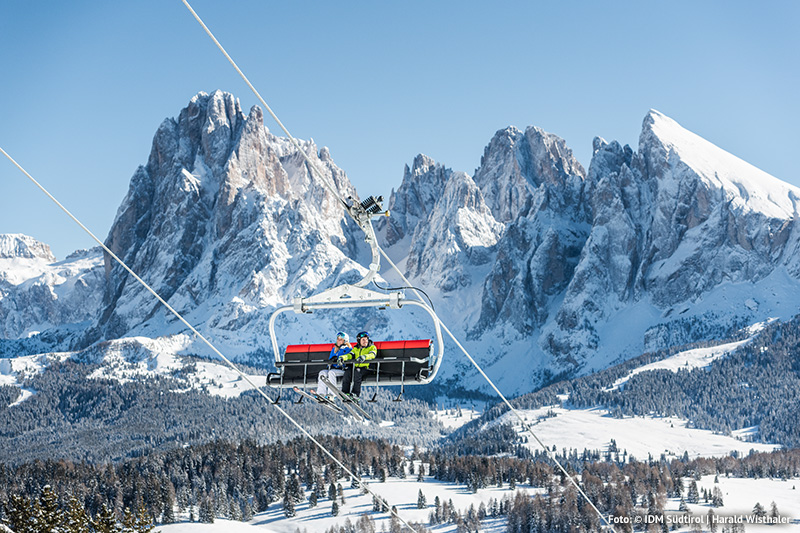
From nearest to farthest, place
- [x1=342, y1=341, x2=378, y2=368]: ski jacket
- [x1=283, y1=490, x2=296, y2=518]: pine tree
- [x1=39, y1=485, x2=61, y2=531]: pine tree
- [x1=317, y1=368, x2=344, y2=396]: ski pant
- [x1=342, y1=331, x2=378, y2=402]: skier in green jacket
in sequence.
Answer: [x1=317, y1=368, x2=344, y2=396]: ski pant → [x1=342, y1=331, x2=378, y2=402]: skier in green jacket → [x1=342, y1=341, x2=378, y2=368]: ski jacket → [x1=39, y1=485, x2=61, y2=531]: pine tree → [x1=283, y1=490, x2=296, y2=518]: pine tree

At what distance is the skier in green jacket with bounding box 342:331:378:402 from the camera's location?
34.5m

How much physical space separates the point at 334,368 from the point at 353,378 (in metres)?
0.85

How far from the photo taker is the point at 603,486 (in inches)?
6767

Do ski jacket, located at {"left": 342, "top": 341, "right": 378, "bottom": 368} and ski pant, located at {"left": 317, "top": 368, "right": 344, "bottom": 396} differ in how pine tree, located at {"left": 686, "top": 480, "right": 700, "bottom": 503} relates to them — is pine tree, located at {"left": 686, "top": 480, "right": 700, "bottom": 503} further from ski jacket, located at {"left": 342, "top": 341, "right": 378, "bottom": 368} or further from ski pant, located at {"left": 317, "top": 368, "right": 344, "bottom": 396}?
ski pant, located at {"left": 317, "top": 368, "right": 344, "bottom": 396}

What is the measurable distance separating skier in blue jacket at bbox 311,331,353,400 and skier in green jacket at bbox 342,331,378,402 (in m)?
0.25

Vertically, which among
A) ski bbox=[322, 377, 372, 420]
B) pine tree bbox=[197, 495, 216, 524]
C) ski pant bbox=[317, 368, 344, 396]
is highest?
ski pant bbox=[317, 368, 344, 396]

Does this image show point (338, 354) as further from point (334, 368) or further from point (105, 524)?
point (105, 524)

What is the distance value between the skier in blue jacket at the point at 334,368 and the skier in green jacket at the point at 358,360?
0.25 meters

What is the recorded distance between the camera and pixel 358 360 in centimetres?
3481

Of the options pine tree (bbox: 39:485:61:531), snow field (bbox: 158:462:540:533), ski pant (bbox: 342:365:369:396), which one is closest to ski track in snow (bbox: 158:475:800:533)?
snow field (bbox: 158:462:540:533)

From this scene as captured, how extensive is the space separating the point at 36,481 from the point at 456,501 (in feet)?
267

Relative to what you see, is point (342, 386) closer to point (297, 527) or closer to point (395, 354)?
point (395, 354)

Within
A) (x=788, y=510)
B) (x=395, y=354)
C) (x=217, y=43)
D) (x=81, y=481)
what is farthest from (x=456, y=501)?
(x=217, y=43)

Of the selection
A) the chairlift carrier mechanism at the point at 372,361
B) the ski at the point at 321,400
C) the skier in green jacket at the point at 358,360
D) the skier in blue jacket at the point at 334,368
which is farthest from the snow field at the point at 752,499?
the skier in blue jacket at the point at 334,368
